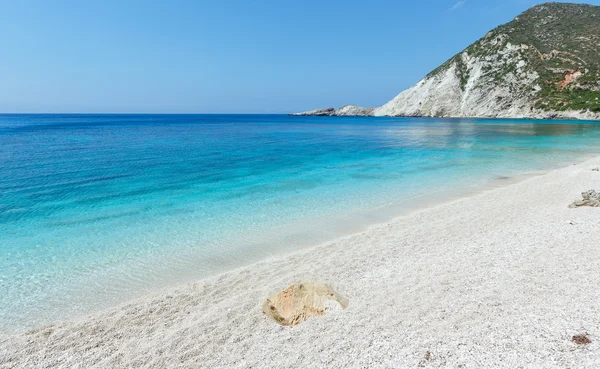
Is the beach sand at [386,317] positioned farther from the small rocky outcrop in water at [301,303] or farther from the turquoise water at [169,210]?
the turquoise water at [169,210]

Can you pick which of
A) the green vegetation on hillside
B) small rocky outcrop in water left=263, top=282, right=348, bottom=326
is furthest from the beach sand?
the green vegetation on hillside

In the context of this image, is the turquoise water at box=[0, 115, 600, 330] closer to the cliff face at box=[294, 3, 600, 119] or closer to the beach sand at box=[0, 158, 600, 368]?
the beach sand at box=[0, 158, 600, 368]

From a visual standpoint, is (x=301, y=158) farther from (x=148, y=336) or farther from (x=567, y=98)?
(x=567, y=98)

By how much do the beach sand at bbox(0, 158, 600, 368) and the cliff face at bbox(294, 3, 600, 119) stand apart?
10162 cm

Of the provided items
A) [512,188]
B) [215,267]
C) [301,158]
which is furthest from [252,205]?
[301,158]

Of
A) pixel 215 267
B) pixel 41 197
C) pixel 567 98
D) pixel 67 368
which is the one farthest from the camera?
pixel 567 98

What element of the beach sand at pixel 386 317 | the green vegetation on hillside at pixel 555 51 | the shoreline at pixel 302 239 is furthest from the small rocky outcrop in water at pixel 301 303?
the green vegetation on hillside at pixel 555 51

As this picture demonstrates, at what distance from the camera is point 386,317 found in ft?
20.0

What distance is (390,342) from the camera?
5.31 metres

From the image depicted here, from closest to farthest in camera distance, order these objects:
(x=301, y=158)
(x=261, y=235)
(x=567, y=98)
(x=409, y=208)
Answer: (x=261, y=235), (x=409, y=208), (x=301, y=158), (x=567, y=98)

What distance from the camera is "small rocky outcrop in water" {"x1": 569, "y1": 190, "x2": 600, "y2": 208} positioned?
1189cm

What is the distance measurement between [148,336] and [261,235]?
5898mm

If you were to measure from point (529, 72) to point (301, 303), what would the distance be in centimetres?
11894

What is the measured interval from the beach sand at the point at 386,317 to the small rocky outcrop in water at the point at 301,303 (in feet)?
0.53
